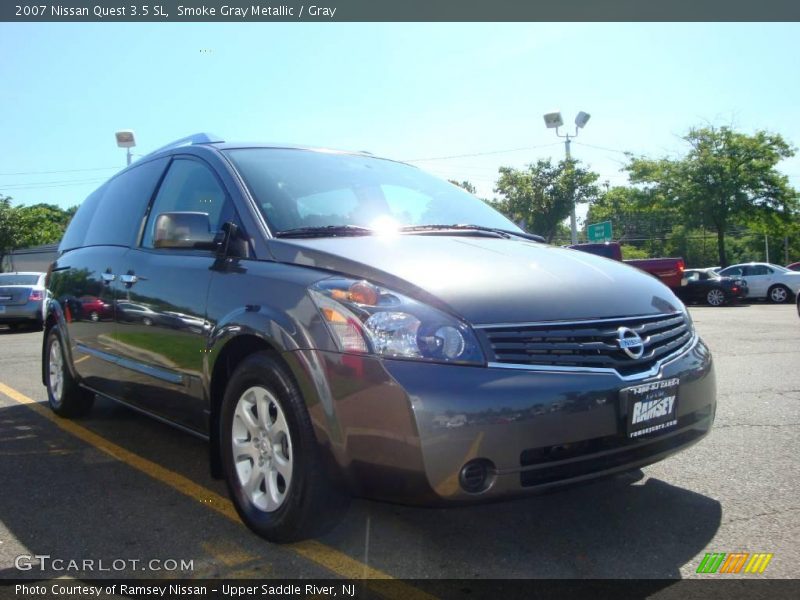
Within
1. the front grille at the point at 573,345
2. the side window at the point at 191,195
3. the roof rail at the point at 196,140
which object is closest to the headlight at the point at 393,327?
the front grille at the point at 573,345

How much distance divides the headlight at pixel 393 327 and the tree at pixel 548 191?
32.2 m

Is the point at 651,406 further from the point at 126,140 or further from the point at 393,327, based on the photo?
the point at 126,140

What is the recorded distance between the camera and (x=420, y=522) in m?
3.20

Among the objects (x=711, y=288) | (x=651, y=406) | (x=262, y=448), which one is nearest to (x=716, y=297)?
(x=711, y=288)

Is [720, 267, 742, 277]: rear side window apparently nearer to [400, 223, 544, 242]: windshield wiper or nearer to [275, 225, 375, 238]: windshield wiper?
[400, 223, 544, 242]: windshield wiper

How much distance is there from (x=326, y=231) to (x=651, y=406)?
1603 millimetres

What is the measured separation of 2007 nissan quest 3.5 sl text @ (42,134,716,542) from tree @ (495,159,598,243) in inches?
1234

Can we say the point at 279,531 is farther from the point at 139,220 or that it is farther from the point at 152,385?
the point at 139,220

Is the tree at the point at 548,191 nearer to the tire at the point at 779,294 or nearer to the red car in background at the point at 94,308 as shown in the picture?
the tire at the point at 779,294

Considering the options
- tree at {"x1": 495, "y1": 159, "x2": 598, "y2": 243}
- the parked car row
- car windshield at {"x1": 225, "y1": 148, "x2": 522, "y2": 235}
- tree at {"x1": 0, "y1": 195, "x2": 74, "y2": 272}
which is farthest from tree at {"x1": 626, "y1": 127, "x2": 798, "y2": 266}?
tree at {"x1": 0, "y1": 195, "x2": 74, "y2": 272}

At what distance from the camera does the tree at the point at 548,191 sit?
1355 inches

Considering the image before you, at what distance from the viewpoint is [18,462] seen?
4.25 m

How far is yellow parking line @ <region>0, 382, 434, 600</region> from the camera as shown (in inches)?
101

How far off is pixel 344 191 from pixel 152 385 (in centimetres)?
147
